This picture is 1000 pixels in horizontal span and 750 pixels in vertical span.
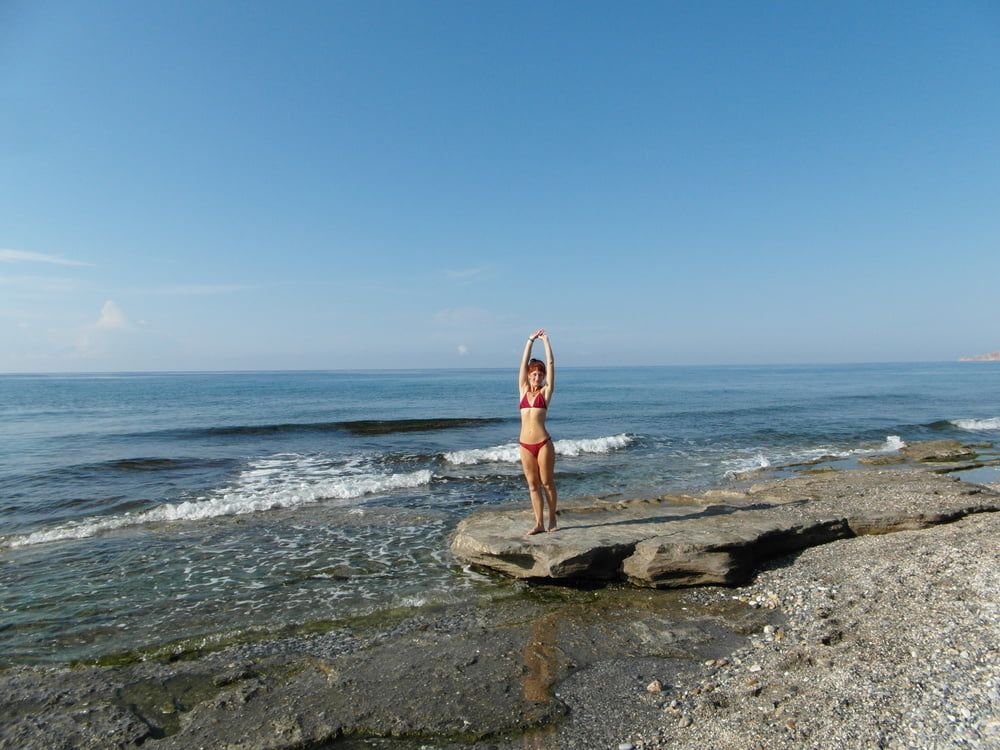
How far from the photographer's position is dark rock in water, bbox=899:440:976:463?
1820 centimetres

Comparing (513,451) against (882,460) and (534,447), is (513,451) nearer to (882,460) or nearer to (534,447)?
(882,460)

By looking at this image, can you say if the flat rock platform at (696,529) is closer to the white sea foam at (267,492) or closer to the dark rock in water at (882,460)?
the dark rock in water at (882,460)

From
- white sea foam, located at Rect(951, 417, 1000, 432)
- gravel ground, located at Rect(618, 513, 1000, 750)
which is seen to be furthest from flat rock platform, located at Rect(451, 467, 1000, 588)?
white sea foam, located at Rect(951, 417, 1000, 432)

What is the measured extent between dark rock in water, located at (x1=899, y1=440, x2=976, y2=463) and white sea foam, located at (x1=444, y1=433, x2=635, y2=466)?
31.5 feet

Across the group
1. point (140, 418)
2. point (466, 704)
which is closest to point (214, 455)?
point (140, 418)

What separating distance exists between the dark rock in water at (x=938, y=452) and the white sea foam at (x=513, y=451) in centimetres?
961

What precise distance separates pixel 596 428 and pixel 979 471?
1585cm

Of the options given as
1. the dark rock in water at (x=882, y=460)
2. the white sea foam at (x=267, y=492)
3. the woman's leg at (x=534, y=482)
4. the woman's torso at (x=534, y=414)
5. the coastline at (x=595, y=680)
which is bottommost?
the dark rock in water at (x=882, y=460)

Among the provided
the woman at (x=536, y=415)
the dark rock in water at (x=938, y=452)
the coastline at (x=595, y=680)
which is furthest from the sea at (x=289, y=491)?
the woman at (x=536, y=415)

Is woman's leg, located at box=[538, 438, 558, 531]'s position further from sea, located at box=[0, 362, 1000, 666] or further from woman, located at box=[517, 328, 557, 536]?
sea, located at box=[0, 362, 1000, 666]

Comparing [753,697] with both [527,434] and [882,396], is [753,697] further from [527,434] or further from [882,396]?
[882,396]

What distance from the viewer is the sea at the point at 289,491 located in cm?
731

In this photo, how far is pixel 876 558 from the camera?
7852 mm

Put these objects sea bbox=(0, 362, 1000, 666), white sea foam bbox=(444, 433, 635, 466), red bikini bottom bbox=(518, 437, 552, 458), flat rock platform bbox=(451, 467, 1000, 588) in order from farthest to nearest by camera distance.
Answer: white sea foam bbox=(444, 433, 635, 466), red bikini bottom bbox=(518, 437, 552, 458), flat rock platform bbox=(451, 467, 1000, 588), sea bbox=(0, 362, 1000, 666)
